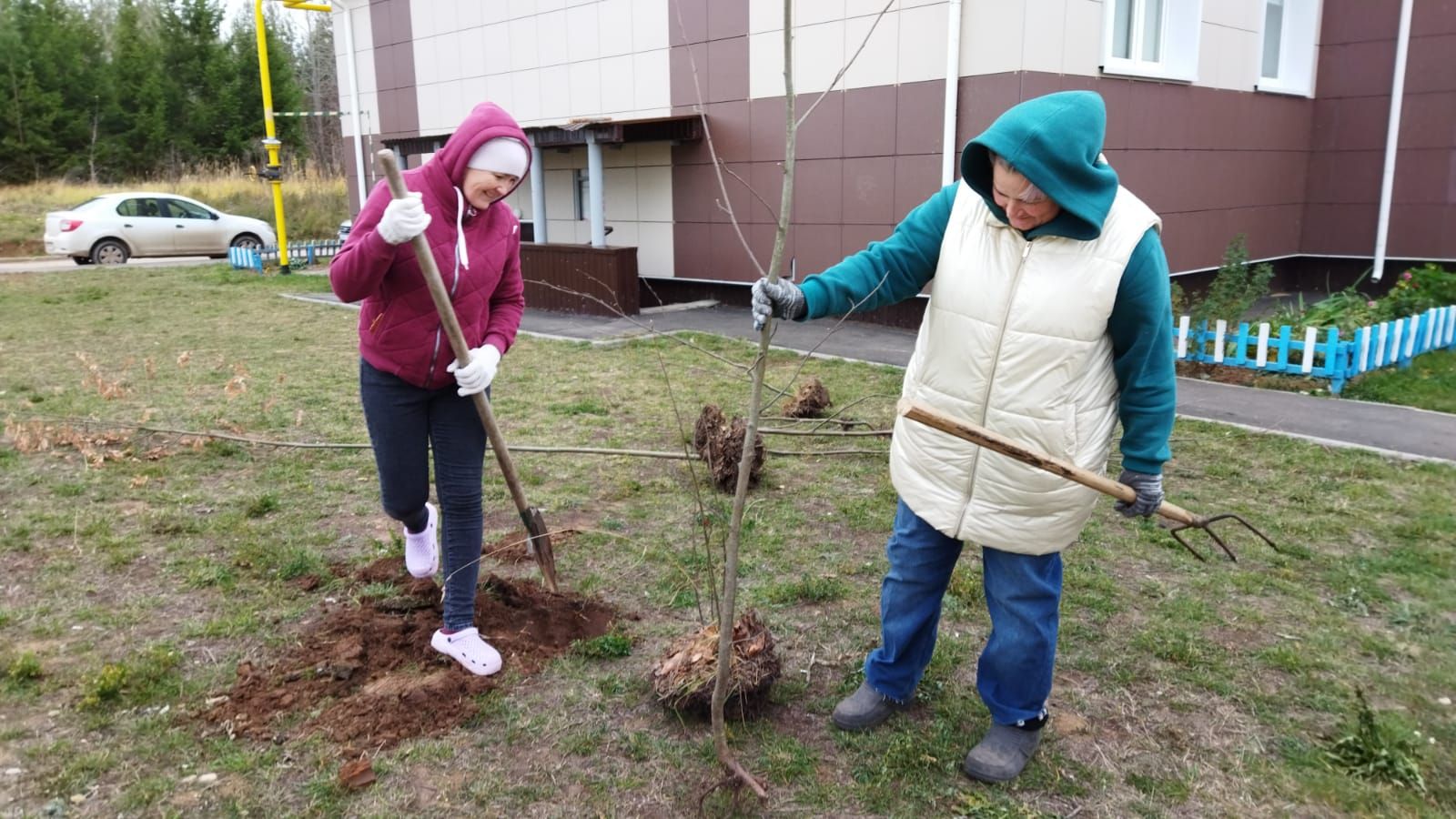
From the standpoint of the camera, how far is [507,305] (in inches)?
128

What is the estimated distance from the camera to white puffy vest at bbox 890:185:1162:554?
236cm

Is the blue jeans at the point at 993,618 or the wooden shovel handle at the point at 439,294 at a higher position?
the wooden shovel handle at the point at 439,294

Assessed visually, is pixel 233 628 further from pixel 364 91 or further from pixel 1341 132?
pixel 364 91

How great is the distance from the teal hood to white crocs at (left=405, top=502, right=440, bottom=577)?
229cm

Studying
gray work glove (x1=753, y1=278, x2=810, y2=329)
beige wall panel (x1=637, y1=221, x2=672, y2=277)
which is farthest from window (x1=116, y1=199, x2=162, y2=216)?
gray work glove (x1=753, y1=278, x2=810, y2=329)

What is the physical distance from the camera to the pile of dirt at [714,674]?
283cm

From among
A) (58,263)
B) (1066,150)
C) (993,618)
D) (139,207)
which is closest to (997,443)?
(993,618)

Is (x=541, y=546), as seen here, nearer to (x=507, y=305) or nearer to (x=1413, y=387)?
(x=507, y=305)

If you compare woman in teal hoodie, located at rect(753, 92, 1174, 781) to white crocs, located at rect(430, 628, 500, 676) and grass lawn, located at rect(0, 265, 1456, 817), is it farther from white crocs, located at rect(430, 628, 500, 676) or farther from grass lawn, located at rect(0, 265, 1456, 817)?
white crocs, located at rect(430, 628, 500, 676)

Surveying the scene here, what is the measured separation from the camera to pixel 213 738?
2754 mm

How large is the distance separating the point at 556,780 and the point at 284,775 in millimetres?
698

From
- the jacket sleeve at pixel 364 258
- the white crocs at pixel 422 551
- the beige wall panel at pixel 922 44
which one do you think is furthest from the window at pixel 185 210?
the jacket sleeve at pixel 364 258

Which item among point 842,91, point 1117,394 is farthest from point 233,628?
point 842,91

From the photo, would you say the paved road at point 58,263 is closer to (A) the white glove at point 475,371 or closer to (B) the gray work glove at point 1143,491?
(A) the white glove at point 475,371
